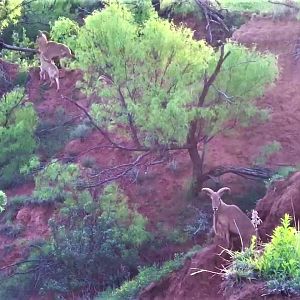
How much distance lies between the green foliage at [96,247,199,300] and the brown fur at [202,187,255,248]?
1475mm

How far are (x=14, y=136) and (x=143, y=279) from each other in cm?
805

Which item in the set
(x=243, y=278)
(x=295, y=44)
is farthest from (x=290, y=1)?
(x=243, y=278)

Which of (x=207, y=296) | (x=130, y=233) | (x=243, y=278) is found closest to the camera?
(x=243, y=278)

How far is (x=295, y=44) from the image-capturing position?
24469 mm

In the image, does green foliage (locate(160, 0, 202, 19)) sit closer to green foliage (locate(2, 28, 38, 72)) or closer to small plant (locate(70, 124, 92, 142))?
green foliage (locate(2, 28, 38, 72))

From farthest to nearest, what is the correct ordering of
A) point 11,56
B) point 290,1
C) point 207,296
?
point 11,56, point 290,1, point 207,296

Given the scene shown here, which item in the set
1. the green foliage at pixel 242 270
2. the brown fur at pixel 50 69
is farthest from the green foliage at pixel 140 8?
the green foliage at pixel 242 270

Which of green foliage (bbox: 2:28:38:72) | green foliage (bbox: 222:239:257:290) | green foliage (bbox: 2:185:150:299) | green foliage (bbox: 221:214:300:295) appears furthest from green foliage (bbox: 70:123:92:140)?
green foliage (bbox: 221:214:300:295)

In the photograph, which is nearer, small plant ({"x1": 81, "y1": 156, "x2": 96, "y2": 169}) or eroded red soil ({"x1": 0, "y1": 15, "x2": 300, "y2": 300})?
eroded red soil ({"x1": 0, "y1": 15, "x2": 300, "y2": 300})

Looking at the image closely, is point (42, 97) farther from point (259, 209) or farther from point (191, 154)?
point (259, 209)

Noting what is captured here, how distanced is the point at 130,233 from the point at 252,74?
14.9ft

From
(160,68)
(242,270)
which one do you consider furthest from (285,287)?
(160,68)

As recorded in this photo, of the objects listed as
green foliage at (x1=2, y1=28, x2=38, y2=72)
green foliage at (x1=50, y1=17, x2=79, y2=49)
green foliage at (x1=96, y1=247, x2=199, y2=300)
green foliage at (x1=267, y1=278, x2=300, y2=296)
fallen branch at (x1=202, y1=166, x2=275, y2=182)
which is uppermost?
green foliage at (x1=267, y1=278, x2=300, y2=296)

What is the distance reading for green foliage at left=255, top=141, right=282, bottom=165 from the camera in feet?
69.6
